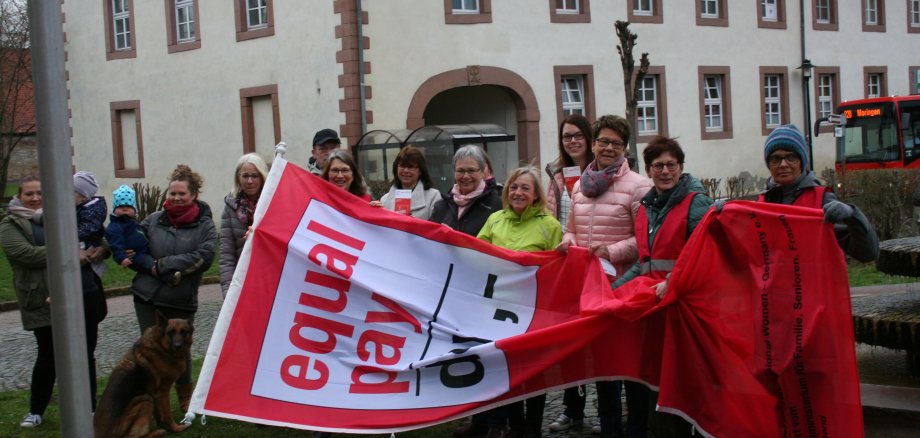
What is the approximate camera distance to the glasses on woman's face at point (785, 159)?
5159 millimetres

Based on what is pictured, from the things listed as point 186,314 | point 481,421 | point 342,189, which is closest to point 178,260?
point 186,314

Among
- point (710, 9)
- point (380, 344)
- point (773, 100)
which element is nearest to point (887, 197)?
point (380, 344)

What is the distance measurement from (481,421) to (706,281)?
1.96 metres

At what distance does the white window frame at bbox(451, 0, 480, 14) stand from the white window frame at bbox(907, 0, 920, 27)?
1842cm

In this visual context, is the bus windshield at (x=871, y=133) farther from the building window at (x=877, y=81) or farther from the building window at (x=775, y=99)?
the building window at (x=877, y=81)

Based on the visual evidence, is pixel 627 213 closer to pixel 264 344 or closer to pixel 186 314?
pixel 264 344

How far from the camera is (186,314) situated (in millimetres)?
7145

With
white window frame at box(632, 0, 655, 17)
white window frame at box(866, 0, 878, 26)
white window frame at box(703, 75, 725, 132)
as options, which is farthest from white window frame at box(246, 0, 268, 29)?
white window frame at box(866, 0, 878, 26)

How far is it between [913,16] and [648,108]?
13.6 meters

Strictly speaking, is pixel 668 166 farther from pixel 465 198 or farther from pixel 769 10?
pixel 769 10

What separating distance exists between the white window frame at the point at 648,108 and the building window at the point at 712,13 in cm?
222

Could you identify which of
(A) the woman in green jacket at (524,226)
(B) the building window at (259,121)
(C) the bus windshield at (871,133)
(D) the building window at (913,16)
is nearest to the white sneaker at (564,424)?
(A) the woman in green jacket at (524,226)

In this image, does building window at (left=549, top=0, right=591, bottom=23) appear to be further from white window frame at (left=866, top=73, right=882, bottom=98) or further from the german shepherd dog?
the german shepherd dog

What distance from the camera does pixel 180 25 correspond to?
26.1 m
